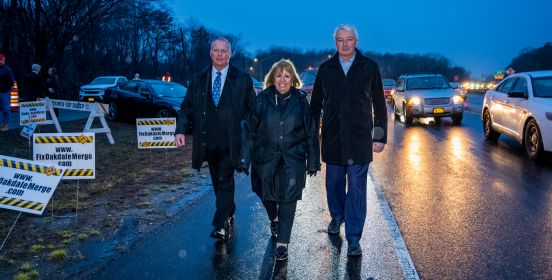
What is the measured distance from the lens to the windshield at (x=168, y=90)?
15.7 meters

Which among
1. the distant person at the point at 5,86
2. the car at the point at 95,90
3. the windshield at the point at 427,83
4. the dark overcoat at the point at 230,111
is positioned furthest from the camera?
the car at the point at 95,90

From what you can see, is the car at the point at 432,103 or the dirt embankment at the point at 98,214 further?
the car at the point at 432,103

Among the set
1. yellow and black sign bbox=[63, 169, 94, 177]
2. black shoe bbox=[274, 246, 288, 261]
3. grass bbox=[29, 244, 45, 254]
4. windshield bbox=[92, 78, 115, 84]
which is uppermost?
windshield bbox=[92, 78, 115, 84]

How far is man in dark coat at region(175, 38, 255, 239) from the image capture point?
4758 millimetres

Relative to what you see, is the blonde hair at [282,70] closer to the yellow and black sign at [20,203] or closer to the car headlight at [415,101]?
the yellow and black sign at [20,203]

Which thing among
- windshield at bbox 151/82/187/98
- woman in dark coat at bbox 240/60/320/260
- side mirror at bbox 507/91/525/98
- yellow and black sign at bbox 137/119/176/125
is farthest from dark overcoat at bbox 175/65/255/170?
windshield at bbox 151/82/187/98

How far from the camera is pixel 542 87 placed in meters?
10.0

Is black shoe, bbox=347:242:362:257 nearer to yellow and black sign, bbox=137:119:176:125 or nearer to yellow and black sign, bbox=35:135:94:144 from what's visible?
yellow and black sign, bbox=35:135:94:144

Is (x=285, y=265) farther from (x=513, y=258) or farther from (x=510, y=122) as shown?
(x=510, y=122)

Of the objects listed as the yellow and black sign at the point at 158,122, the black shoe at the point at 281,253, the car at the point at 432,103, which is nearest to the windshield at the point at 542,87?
the car at the point at 432,103

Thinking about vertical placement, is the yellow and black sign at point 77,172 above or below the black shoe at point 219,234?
above

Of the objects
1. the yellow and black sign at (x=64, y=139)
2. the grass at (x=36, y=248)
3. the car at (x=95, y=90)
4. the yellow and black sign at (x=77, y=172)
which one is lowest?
the grass at (x=36, y=248)

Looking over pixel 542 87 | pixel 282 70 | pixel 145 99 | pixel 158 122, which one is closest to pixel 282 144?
pixel 282 70

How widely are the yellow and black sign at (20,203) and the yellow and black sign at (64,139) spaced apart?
130 cm
